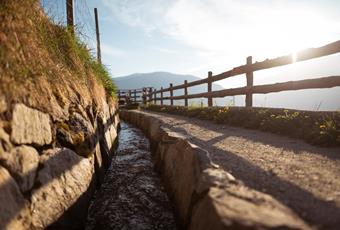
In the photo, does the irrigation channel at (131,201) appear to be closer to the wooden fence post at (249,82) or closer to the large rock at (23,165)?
the large rock at (23,165)

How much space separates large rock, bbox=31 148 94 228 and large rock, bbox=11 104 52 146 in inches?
6.1

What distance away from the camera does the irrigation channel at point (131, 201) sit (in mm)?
2816

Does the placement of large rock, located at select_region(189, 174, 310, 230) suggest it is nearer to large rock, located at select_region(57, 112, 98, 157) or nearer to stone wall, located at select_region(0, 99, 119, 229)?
stone wall, located at select_region(0, 99, 119, 229)

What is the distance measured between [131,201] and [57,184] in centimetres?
96

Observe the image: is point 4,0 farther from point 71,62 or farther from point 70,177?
point 71,62

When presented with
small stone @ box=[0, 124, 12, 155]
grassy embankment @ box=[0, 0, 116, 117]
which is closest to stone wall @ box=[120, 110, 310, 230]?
small stone @ box=[0, 124, 12, 155]

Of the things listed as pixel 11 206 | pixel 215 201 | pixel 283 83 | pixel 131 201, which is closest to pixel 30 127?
pixel 11 206

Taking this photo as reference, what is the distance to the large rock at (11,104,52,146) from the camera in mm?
2188

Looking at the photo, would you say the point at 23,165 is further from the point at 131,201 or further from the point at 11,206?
the point at 131,201

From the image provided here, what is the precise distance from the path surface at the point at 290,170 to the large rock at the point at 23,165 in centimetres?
152

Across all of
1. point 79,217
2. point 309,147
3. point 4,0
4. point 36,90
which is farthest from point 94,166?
point 309,147

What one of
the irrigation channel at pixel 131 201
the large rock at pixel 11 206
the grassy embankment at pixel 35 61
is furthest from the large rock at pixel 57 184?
the grassy embankment at pixel 35 61

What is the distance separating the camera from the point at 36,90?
275 centimetres

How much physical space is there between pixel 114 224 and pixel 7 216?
1124mm
